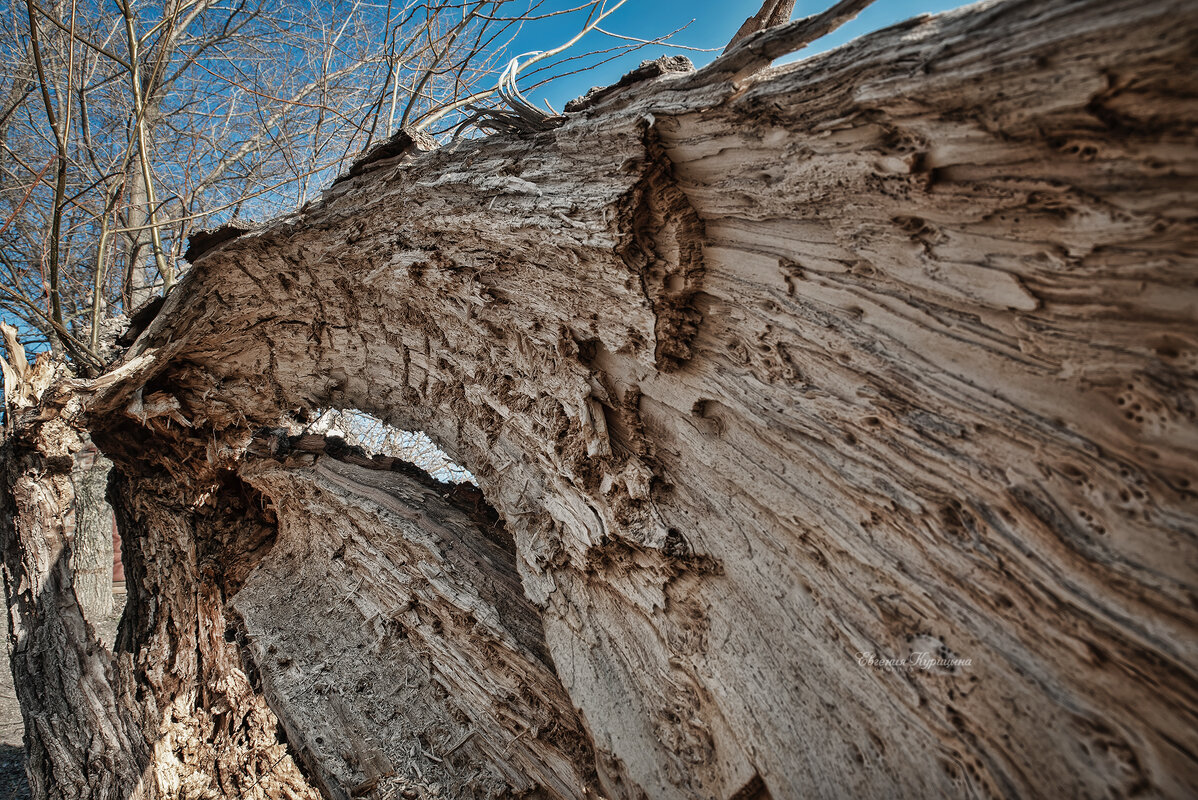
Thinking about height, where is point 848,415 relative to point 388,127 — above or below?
below

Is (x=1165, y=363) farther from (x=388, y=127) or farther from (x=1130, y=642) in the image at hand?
(x=388, y=127)

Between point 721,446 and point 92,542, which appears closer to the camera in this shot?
point 721,446

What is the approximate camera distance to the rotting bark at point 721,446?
4.87ft

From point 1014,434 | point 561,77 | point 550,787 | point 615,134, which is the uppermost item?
point 561,77

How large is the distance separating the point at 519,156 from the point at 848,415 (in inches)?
64.3

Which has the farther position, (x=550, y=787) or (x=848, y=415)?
(x=550, y=787)

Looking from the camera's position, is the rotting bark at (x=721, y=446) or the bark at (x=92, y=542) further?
the bark at (x=92, y=542)

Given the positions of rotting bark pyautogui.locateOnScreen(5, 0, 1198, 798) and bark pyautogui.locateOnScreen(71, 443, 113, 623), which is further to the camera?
bark pyautogui.locateOnScreen(71, 443, 113, 623)

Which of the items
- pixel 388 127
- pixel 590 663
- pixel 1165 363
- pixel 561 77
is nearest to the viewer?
pixel 1165 363

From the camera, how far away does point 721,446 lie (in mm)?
2418

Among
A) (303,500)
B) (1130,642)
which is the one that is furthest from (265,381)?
(1130,642)

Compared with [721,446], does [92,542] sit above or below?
above

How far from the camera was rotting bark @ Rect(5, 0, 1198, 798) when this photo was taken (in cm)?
148

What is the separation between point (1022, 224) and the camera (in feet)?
5.30
